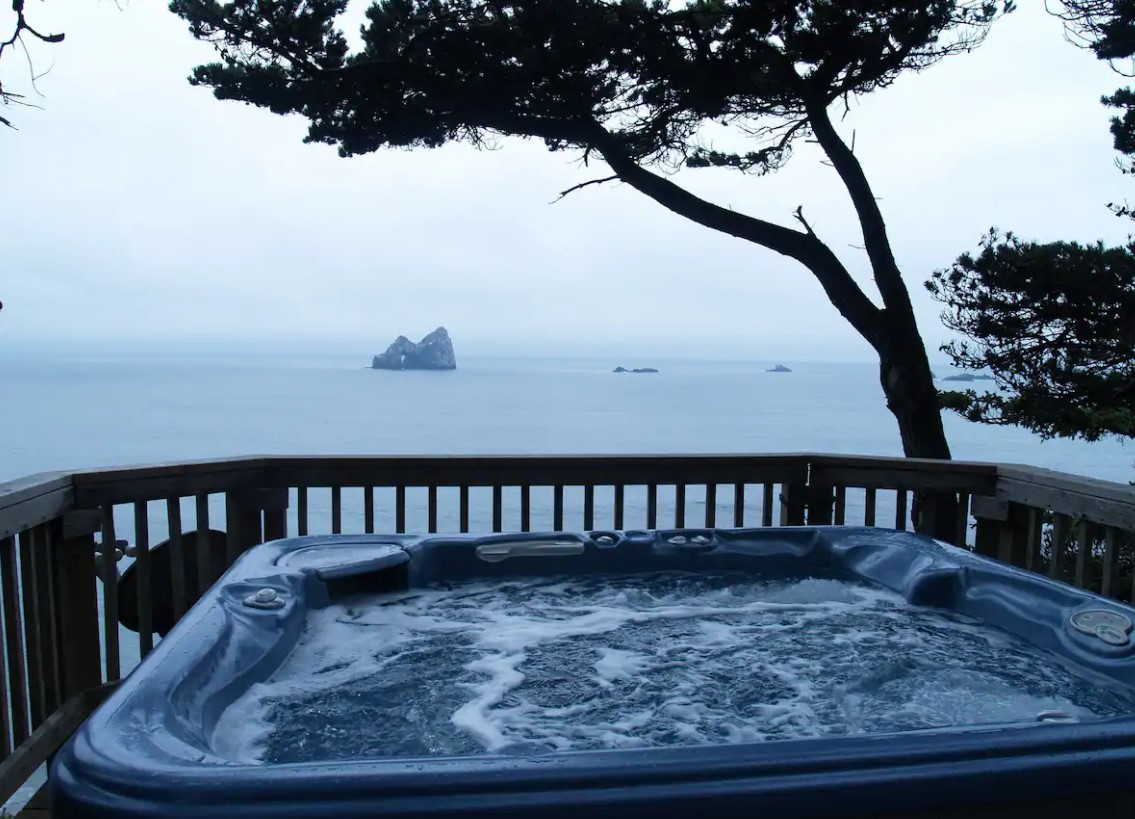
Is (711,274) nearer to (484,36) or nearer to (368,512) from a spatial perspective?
(484,36)

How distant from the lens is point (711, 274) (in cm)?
1015

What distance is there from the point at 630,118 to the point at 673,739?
13.2ft

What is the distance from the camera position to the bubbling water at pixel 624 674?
5.50ft

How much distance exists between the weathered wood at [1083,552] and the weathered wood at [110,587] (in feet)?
9.48

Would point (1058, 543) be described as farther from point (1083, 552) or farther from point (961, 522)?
point (961, 522)

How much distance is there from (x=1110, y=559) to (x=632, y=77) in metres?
3.53

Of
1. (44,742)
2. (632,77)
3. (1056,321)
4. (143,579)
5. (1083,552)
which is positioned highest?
(632,77)

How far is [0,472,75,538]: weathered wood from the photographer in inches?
78.4

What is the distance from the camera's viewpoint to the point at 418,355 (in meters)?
19.3

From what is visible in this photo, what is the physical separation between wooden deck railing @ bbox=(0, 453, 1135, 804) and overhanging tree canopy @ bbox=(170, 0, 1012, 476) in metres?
1.83

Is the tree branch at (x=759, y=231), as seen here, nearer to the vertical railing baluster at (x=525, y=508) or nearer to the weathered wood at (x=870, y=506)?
the weathered wood at (x=870, y=506)

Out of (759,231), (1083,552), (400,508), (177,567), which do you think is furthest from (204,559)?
(759,231)

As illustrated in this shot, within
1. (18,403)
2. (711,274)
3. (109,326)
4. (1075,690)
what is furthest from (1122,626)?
(18,403)

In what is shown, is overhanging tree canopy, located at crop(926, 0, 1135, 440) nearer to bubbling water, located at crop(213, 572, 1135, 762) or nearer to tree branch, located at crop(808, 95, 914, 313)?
tree branch, located at crop(808, 95, 914, 313)
